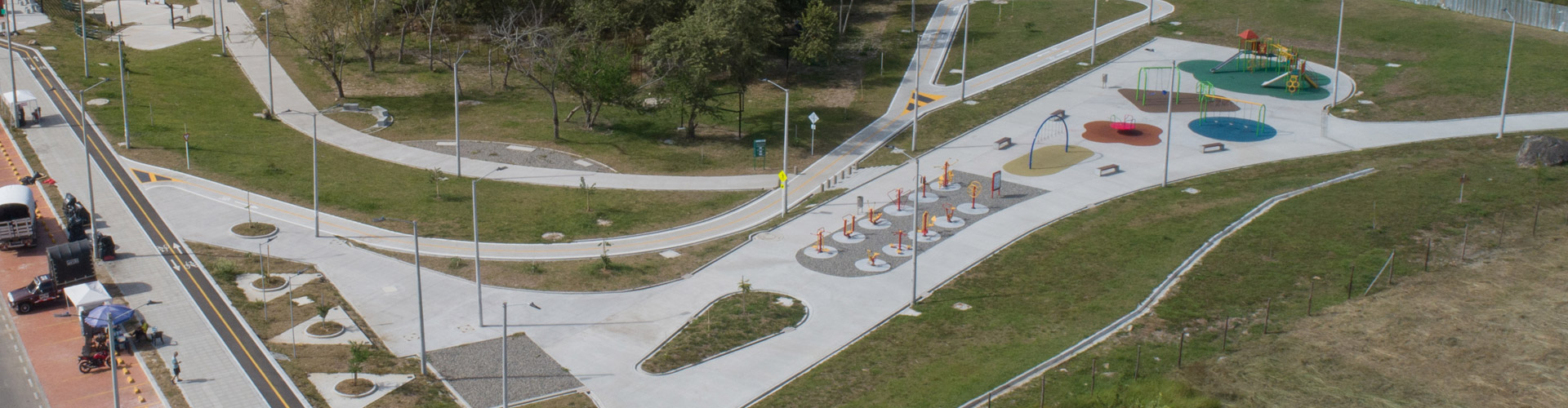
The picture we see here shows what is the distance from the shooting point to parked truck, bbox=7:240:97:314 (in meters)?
61.1

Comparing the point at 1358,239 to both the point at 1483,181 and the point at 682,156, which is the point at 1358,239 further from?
the point at 682,156

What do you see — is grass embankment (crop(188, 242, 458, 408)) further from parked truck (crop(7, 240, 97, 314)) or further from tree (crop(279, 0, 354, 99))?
tree (crop(279, 0, 354, 99))

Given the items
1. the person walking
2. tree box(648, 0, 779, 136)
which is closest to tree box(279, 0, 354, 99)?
tree box(648, 0, 779, 136)

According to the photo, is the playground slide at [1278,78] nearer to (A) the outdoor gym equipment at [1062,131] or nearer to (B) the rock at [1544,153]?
(A) the outdoor gym equipment at [1062,131]

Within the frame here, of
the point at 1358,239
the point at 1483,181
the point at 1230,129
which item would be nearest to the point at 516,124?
the point at 1230,129

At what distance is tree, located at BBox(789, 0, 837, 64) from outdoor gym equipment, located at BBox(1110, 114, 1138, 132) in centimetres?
2482

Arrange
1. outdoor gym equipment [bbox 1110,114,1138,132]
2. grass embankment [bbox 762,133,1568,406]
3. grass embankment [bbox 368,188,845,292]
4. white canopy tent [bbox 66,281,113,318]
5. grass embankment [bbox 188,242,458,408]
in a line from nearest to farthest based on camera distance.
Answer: grass embankment [bbox 188,242,458,408] < grass embankment [bbox 762,133,1568,406] < white canopy tent [bbox 66,281,113,318] < grass embankment [bbox 368,188,845,292] < outdoor gym equipment [bbox 1110,114,1138,132]

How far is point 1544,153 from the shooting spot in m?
76.1

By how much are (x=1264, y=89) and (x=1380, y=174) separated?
21747mm

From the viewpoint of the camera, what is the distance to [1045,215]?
239ft

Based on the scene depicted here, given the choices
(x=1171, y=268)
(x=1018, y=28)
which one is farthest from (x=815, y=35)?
(x=1171, y=268)

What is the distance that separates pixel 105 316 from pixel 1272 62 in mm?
86257

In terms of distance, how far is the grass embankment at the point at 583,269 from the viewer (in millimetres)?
64625

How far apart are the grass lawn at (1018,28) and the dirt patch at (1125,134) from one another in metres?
16.0
